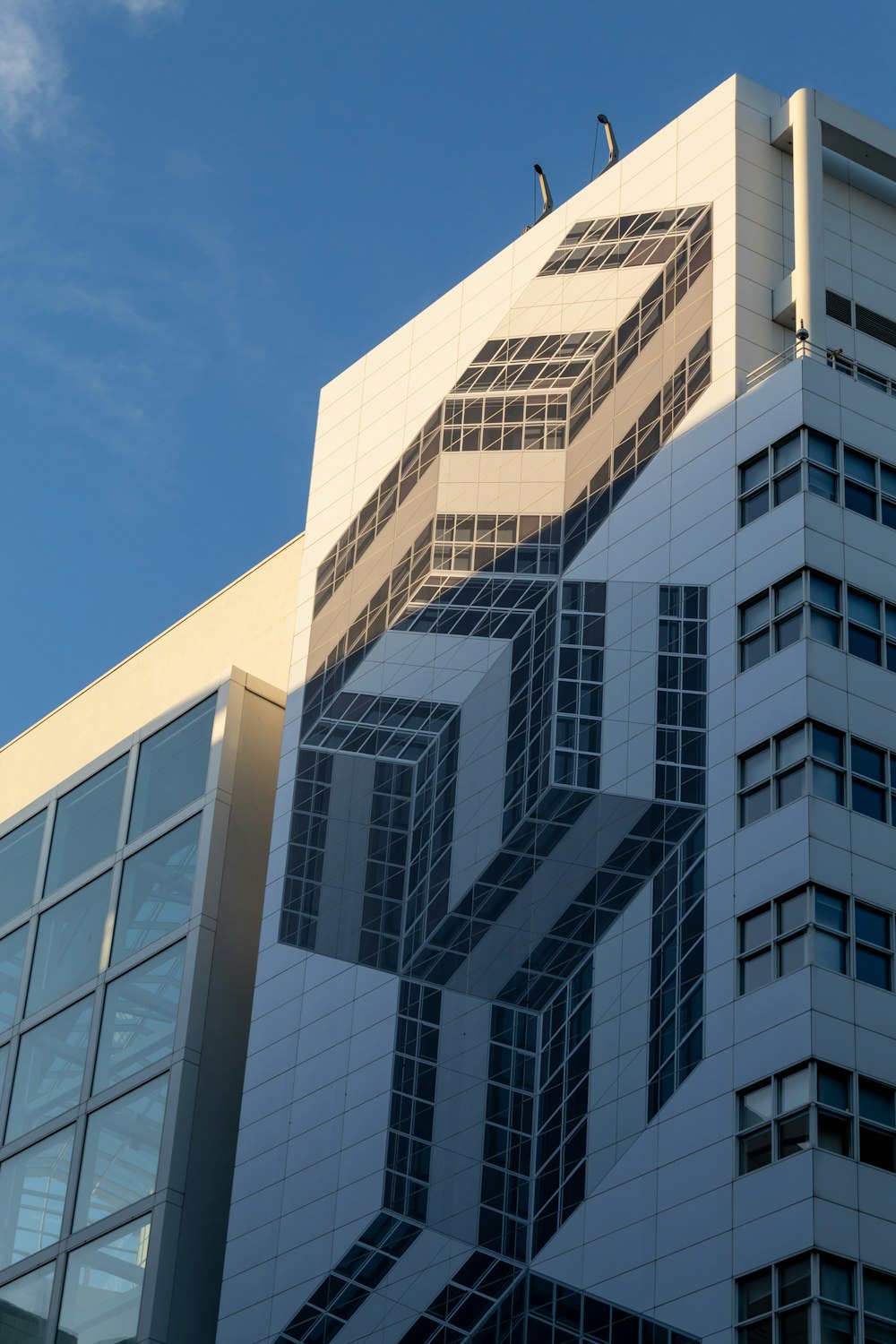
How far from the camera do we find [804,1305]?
36.2 m

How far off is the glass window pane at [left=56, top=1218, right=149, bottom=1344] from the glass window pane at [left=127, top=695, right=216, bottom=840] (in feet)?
39.7

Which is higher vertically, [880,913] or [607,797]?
[607,797]

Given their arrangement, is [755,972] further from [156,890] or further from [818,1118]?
[156,890]

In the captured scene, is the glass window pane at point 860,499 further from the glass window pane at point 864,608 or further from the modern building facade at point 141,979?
the modern building facade at point 141,979

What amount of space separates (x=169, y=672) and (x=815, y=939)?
29.6 m

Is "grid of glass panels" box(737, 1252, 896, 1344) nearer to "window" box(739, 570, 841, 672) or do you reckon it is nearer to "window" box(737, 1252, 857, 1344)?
"window" box(737, 1252, 857, 1344)

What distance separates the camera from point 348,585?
56344 millimetres

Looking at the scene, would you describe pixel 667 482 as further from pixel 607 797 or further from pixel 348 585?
pixel 348 585

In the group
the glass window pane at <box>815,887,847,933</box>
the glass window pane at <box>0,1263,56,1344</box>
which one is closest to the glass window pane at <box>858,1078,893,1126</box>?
the glass window pane at <box>815,887,847,933</box>

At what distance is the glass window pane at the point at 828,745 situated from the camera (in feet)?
138

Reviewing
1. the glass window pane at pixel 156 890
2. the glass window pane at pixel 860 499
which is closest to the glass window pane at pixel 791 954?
the glass window pane at pixel 860 499

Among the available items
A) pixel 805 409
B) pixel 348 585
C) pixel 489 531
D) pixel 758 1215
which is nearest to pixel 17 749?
pixel 348 585

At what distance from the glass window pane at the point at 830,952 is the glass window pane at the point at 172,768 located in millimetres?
22956

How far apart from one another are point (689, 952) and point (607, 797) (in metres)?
4.60
